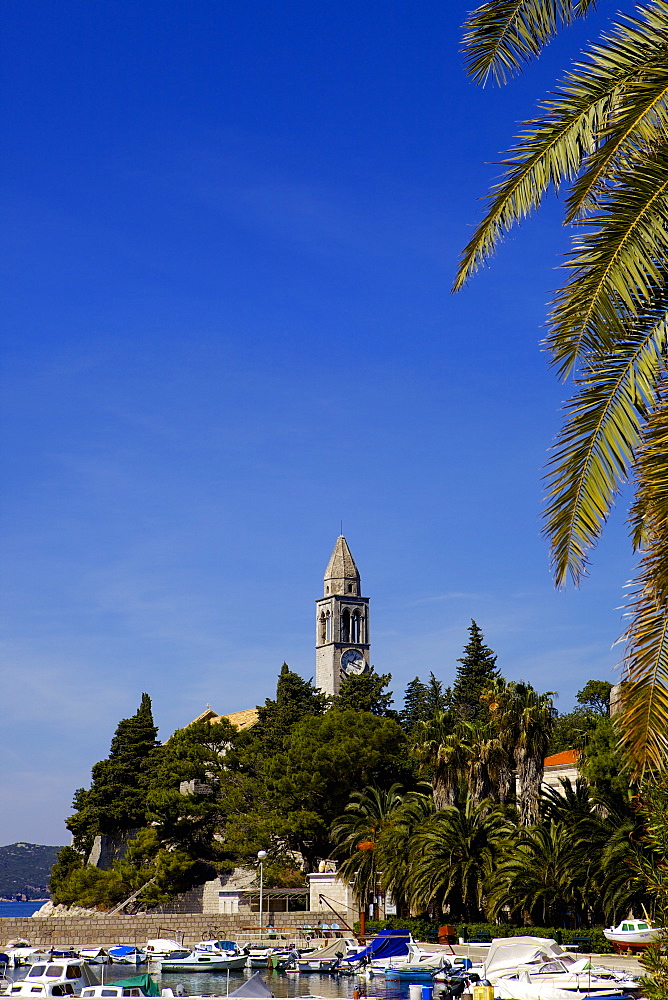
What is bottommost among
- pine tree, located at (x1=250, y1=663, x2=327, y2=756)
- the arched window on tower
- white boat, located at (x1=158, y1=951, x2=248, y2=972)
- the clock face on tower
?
white boat, located at (x1=158, y1=951, x2=248, y2=972)

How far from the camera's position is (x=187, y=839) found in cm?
6128

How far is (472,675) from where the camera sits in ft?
252

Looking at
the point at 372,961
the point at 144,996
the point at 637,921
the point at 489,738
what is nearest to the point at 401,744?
the point at 489,738

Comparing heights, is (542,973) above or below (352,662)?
below

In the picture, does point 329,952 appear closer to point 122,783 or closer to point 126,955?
point 126,955

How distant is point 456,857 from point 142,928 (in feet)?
57.4

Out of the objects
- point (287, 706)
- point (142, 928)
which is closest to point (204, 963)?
point (142, 928)

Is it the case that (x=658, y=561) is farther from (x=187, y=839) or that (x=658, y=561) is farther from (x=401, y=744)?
(x=187, y=839)

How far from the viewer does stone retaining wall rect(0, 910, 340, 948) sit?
4478cm

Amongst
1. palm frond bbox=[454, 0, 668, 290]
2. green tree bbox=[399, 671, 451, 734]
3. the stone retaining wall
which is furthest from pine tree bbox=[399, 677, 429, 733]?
palm frond bbox=[454, 0, 668, 290]

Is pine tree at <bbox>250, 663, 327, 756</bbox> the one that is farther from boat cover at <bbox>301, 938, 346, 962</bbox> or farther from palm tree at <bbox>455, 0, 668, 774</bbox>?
palm tree at <bbox>455, 0, 668, 774</bbox>

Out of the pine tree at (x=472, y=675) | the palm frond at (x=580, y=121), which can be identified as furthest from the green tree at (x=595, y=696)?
the palm frond at (x=580, y=121)

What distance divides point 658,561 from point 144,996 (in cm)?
2441

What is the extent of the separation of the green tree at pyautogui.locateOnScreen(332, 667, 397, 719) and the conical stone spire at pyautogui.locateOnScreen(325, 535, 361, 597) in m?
24.3
